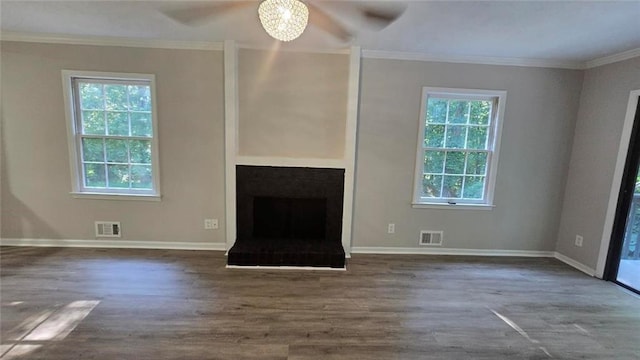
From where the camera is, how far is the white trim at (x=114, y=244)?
3.47 m

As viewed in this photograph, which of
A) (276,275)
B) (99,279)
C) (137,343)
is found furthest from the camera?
(276,275)

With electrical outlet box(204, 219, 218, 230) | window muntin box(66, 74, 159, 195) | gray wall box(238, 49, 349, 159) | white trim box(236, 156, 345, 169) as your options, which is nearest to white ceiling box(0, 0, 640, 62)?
gray wall box(238, 49, 349, 159)

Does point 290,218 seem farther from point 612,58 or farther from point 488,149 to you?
point 612,58

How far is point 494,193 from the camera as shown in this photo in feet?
11.8

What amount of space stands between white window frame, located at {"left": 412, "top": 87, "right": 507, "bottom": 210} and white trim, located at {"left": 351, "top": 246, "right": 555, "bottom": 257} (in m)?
0.54

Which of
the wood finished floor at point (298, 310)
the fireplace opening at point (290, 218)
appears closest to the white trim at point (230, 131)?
the fireplace opening at point (290, 218)

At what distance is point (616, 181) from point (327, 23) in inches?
128

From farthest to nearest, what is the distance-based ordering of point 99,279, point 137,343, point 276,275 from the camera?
point 276,275 → point 99,279 → point 137,343

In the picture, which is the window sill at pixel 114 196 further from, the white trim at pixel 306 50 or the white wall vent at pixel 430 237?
the white wall vent at pixel 430 237

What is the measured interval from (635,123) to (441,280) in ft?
7.82

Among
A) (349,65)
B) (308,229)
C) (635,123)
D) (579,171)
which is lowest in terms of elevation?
(308,229)

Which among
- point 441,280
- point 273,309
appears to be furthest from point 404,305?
point 273,309

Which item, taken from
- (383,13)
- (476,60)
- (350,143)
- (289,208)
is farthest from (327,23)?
(289,208)

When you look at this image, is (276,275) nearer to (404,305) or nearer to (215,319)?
(215,319)
